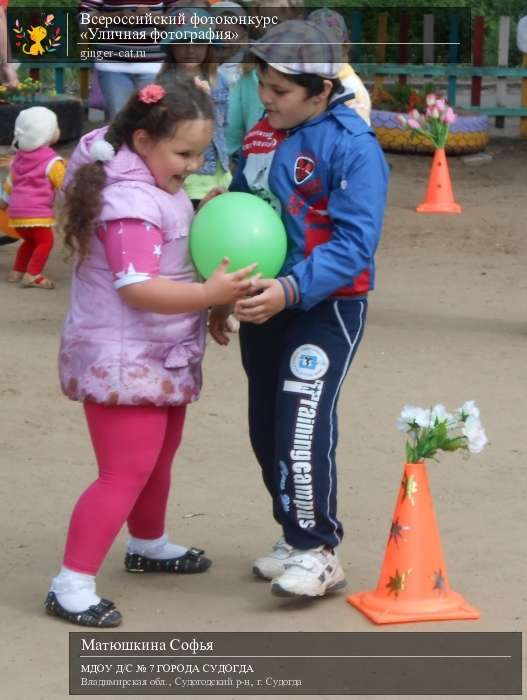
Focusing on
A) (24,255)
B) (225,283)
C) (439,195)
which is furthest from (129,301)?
(439,195)

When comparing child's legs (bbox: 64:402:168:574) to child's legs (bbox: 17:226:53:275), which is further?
child's legs (bbox: 17:226:53:275)

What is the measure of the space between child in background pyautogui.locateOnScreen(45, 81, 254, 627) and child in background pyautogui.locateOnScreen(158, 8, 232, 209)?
327 cm

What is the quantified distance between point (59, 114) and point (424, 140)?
352cm

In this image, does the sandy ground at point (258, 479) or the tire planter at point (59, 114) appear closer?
the sandy ground at point (258, 479)

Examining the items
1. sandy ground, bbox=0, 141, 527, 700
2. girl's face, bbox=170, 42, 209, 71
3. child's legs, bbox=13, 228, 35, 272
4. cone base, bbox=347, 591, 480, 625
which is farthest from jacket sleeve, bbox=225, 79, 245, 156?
cone base, bbox=347, 591, 480, 625

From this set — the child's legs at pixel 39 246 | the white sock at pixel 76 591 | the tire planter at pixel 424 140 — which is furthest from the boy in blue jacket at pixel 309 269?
the tire planter at pixel 424 140

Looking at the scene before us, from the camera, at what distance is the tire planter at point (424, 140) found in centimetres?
1350

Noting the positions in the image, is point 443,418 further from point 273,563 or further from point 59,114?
point 59,114

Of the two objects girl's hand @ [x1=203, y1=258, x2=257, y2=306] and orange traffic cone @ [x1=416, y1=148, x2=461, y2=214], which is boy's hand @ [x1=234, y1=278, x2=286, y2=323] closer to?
girl's hand @ [x1=203, y1=258, x2=257, y2=306]

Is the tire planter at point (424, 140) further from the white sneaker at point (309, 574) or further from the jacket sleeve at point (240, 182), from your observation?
the white sneaker at point (309, 574)

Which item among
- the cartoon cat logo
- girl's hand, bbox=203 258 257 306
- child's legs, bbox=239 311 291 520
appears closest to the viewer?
girl's hand, bbox=203 258 257 306

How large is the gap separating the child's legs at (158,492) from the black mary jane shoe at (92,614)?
0.38m

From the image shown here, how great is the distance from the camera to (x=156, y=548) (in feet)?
14.4

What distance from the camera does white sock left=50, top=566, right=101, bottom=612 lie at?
3939 mm
